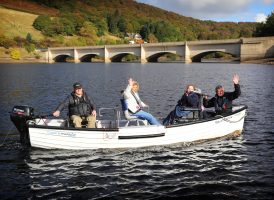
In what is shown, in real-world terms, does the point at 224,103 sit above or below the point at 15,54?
below

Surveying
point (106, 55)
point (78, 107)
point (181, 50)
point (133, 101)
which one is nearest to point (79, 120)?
point (78, 107)

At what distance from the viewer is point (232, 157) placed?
40.8 ft

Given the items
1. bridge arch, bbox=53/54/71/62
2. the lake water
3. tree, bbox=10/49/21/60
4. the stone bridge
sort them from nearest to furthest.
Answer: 1. the lake water
2. the stone bridge
3. tree, bbox=10/49/21/60
4. bridge arch, bbox=53/54/71/62

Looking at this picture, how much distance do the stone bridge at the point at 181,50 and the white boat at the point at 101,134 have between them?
7292 centimetres

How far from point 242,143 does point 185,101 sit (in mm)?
3012

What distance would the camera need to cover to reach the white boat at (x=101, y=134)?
12508 millimetres

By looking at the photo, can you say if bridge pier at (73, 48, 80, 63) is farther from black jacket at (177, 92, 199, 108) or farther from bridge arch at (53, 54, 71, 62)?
black jacket at (177, 92, 199, 108)

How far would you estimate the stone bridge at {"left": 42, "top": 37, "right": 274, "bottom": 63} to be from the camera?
80.9 m

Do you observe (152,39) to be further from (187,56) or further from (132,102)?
(132,102)

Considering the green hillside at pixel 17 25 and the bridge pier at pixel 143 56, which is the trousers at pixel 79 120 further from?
the green hillside at pixel 17 25

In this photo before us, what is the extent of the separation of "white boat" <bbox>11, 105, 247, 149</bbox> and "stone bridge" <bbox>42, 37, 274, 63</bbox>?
72.9 metres

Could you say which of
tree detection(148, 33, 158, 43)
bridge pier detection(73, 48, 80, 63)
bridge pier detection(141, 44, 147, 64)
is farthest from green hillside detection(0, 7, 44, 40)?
bridge pier detection(141, 44, 147, 64)

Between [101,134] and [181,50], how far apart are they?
3345 inches

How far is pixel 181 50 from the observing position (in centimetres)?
9506
